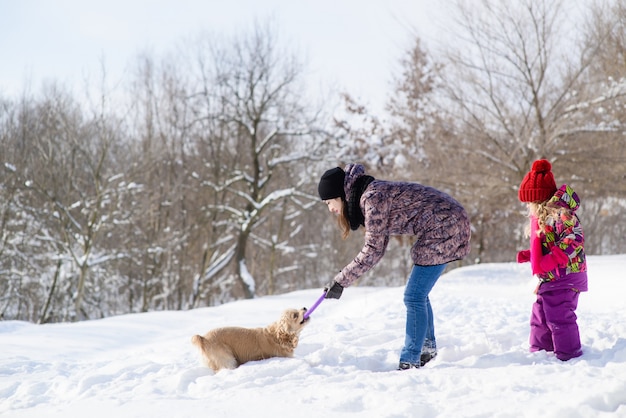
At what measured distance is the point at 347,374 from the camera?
3760 millimetres

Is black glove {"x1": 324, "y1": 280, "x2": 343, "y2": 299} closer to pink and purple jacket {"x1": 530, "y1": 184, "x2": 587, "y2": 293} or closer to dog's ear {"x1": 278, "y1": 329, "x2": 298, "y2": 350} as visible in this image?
dog's ear {"x1": 278, "y1": 329, "x2": 298, "y2": 350}

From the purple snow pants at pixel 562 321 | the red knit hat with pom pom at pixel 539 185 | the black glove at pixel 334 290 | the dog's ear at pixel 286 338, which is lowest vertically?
the dog's ear at pixel 286 338

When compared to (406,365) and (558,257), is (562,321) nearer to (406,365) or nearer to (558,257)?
(558,257)

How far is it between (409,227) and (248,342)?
1.72 meters

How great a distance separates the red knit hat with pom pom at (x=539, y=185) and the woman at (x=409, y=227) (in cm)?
57

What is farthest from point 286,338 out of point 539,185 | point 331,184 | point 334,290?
point 539,185

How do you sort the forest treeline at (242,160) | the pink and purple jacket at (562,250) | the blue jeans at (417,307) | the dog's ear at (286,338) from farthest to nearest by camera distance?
the forest treeline at (242,160) → the dog's ear at (286,338) → the blue jeans at (417,307) → the pink and purple jacket at (562,250)

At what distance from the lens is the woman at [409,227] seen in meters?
4.01

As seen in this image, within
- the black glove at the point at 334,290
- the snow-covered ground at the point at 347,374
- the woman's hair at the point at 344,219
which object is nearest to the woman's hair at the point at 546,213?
the snow-covered ground at the point at 347,374

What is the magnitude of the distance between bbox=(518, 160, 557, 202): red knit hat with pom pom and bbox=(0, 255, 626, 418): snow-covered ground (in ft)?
4.17

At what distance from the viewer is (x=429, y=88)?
1535cm

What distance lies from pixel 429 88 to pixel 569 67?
158 inches

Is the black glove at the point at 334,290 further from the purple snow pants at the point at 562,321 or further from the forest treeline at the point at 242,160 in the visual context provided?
the forest treeline at the point at 242,160

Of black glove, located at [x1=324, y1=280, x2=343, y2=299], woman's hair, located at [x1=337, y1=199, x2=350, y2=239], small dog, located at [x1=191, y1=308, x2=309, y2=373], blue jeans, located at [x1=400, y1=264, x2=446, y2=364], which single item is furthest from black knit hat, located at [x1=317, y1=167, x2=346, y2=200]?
small dog, located at [x1=191, y1=308, x2=309, y2=373]
